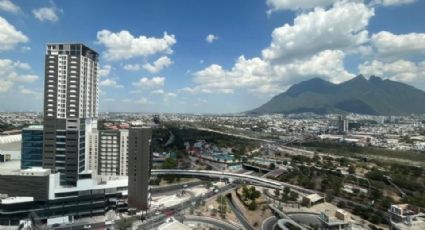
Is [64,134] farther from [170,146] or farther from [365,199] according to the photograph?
[170,146]

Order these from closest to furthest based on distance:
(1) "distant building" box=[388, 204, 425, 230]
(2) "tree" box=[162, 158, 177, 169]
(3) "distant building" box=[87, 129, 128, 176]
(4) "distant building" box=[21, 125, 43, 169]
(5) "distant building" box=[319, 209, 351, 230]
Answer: (5) "distant building" box=[319, 209, 351, 230] < (1) "distant building" box=[388, 204, 425, 230] < (4) "distant building" box=[21, 125, 43, 169] < (3) "distant building" box=[87, 129, 128, 176] < (2) "tree" box=[162, 158, 177, 169]

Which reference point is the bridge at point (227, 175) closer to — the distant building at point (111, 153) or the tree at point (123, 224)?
the distant building at point (111, 153)

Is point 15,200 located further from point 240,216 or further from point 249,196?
point 249,196

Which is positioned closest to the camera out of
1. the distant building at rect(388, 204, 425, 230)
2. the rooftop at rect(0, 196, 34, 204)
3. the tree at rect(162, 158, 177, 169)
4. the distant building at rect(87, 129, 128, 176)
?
the rooftop at rect(0, 196, 34, 204)

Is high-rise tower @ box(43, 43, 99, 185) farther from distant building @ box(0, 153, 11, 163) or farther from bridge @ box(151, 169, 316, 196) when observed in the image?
bridge @ box(151, 169, 316, 196)

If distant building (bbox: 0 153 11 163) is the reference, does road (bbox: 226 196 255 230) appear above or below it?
below

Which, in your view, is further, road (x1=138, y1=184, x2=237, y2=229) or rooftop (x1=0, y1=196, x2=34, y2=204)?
road (x1=138, y1=184, x2=237, y2=229)

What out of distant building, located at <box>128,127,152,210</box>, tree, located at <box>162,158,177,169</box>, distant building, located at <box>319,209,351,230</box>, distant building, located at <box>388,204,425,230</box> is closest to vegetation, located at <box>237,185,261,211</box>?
distant building, located at <box>319,209,351,230</box>

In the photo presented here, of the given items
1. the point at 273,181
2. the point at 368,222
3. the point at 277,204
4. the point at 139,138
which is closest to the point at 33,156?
the point at 139,138
